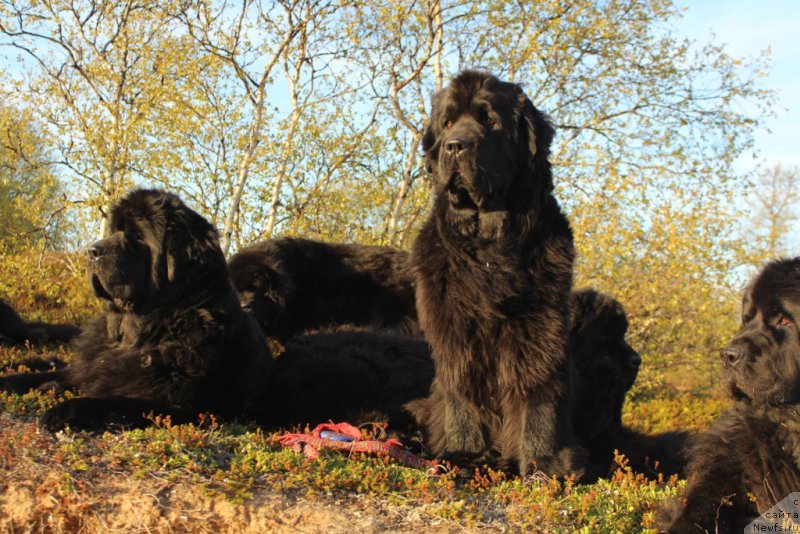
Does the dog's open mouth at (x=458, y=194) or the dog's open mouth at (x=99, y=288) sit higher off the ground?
the dog's open mouth at (x=458, y=194)

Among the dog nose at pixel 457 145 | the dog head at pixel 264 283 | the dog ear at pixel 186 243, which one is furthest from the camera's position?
the dog head at pixel 264 283

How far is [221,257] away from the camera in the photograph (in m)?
4.75

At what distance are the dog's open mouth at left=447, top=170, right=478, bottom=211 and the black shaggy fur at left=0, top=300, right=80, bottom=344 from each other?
4.65m

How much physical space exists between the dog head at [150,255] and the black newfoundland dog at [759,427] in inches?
123

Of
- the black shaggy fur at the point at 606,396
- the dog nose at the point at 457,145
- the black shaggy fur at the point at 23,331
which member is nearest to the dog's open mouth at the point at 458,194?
the dog nose at the point at 457,145

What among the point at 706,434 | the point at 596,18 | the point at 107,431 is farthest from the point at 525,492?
the point at 596,18

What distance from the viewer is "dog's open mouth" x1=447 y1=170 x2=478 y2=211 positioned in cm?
402

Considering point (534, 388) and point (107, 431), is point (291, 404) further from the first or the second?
point (534, 388)

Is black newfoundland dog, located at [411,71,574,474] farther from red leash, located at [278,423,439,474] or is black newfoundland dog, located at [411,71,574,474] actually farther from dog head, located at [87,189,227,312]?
dog head, located at [87,189,227,312]

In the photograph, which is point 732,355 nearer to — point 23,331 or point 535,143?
point 535,143

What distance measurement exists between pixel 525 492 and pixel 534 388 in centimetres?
61

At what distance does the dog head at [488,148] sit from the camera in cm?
396

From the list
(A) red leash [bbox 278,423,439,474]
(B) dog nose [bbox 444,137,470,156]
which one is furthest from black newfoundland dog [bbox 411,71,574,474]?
(A) red leash [bbox 278,423,439,474]

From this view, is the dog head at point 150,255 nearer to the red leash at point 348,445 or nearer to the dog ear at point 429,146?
the red leash at point 348,445
